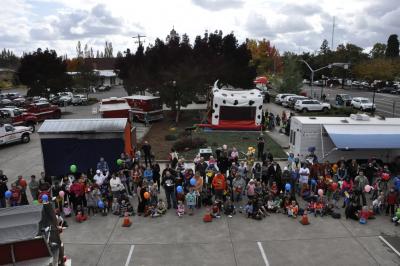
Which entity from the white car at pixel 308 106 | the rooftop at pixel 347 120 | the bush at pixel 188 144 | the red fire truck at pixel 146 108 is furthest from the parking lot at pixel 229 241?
the white car at pixel 308 106

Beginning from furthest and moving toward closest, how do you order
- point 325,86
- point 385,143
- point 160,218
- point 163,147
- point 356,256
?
point 325,86, point 163,147, point 385,143, point 160,218, point 356,256

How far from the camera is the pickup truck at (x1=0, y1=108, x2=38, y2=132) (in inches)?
1168

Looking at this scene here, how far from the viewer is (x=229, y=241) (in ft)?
36.1

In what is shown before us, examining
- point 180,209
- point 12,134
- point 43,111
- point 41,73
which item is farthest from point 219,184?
point 41,73

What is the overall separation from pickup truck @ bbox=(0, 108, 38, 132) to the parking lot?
2031 cm

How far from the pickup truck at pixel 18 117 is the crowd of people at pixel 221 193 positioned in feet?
60.1

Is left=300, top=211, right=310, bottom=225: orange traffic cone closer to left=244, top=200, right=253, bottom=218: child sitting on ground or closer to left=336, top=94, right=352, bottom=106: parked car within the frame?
left=244, top=200, right=253, bottom=218: child sitting on ground

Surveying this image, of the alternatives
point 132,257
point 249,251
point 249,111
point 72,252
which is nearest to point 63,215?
point 72,252

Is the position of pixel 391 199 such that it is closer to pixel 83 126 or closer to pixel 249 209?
pixel 249 209

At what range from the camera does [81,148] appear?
16516mm

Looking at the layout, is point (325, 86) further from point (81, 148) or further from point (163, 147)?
point (81, 148)

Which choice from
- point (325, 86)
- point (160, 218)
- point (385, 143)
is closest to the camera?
point (160, 218)

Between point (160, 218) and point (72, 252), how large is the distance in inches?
128

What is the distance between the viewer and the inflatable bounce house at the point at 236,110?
26.3 metres
